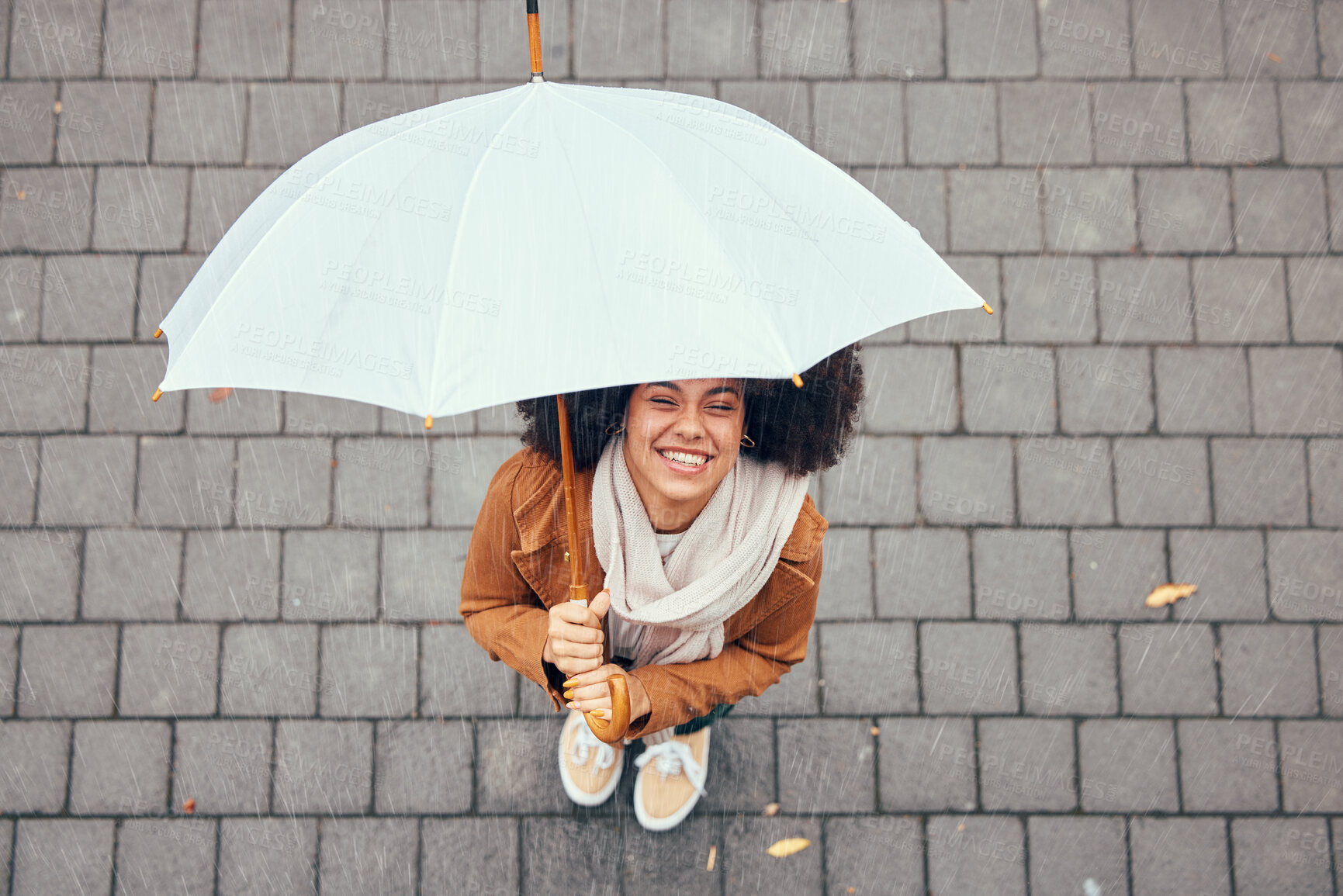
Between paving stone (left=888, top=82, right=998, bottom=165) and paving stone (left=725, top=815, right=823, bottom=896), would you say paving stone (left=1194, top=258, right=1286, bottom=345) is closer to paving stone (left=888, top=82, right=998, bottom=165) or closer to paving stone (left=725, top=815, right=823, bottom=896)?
paving stone (left=888, top=82, right=998, bottom=165)

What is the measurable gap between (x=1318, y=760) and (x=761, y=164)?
350 cm

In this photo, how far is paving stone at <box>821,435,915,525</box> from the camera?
3.80 metres

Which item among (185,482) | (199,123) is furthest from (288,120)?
(185,482)

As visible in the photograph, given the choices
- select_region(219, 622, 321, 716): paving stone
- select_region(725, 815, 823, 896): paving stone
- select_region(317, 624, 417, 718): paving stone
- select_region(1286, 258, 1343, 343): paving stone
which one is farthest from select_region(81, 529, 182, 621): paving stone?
select_region(1286, 258, 1343, 343): paving stone

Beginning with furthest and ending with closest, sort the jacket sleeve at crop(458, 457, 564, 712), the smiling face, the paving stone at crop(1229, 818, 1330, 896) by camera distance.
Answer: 1. the paving stone at crop(1229, 818, 1330, 896)
2. the jacket sleeve at crop(458, 457, 564, 712)
3. the smiling face

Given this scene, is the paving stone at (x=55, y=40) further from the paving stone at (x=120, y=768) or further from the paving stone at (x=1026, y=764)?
the paving stone at (x=1026, y=764)

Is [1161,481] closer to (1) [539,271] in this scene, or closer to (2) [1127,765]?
(2) [1127,765]

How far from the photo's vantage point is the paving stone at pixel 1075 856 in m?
3.58

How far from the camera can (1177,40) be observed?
4191 millimetres

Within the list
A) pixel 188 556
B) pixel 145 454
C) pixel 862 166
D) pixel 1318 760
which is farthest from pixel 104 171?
pixel 1318 760

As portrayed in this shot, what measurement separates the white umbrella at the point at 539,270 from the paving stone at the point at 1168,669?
243 cm

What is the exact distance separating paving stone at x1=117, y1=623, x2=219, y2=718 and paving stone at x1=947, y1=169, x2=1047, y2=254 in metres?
3.56

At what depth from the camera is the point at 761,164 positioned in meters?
2.01

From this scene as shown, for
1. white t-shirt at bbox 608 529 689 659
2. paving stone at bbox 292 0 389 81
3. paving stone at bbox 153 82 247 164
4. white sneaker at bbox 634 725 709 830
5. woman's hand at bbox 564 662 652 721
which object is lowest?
white sneaker at bbox 634 725 709 830
